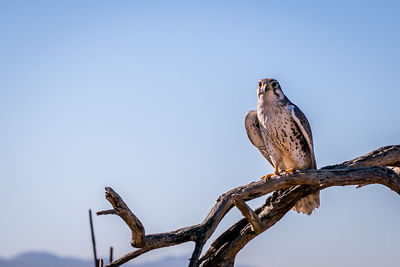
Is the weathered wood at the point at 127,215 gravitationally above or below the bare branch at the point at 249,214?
above

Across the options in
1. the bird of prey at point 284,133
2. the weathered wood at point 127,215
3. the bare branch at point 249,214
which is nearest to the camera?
the weathered wood at point 127,215

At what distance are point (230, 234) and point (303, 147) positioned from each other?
1.50m

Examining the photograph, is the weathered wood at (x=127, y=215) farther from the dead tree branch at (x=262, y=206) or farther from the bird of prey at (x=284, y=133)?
the bird of prey at (x=284, y=133)

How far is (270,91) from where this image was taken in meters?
7.64

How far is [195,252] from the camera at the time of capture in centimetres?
642

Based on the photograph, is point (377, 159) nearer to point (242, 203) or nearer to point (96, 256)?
point (242, 203)

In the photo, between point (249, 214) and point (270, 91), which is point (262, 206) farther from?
point (270, 91)

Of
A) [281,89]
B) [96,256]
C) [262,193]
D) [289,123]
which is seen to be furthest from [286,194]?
[96,256]

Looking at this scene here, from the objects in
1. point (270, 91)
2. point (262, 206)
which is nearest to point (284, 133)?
point (270, 91)

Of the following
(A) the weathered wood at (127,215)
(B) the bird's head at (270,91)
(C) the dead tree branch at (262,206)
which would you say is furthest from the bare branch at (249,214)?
(B) the bird's head at (270,91)

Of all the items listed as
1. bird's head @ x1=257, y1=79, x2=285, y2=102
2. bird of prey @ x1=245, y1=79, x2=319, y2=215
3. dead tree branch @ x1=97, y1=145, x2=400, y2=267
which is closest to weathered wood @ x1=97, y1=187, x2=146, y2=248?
dead tree branch @ x1=97, y1=145, x2=400, y2=267

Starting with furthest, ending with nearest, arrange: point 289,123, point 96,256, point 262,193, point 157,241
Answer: point 96,256, point 289,123, point 262,193, point 157,241

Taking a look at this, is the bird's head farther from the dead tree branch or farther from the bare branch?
the bare branch

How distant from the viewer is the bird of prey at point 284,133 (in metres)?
7.55
